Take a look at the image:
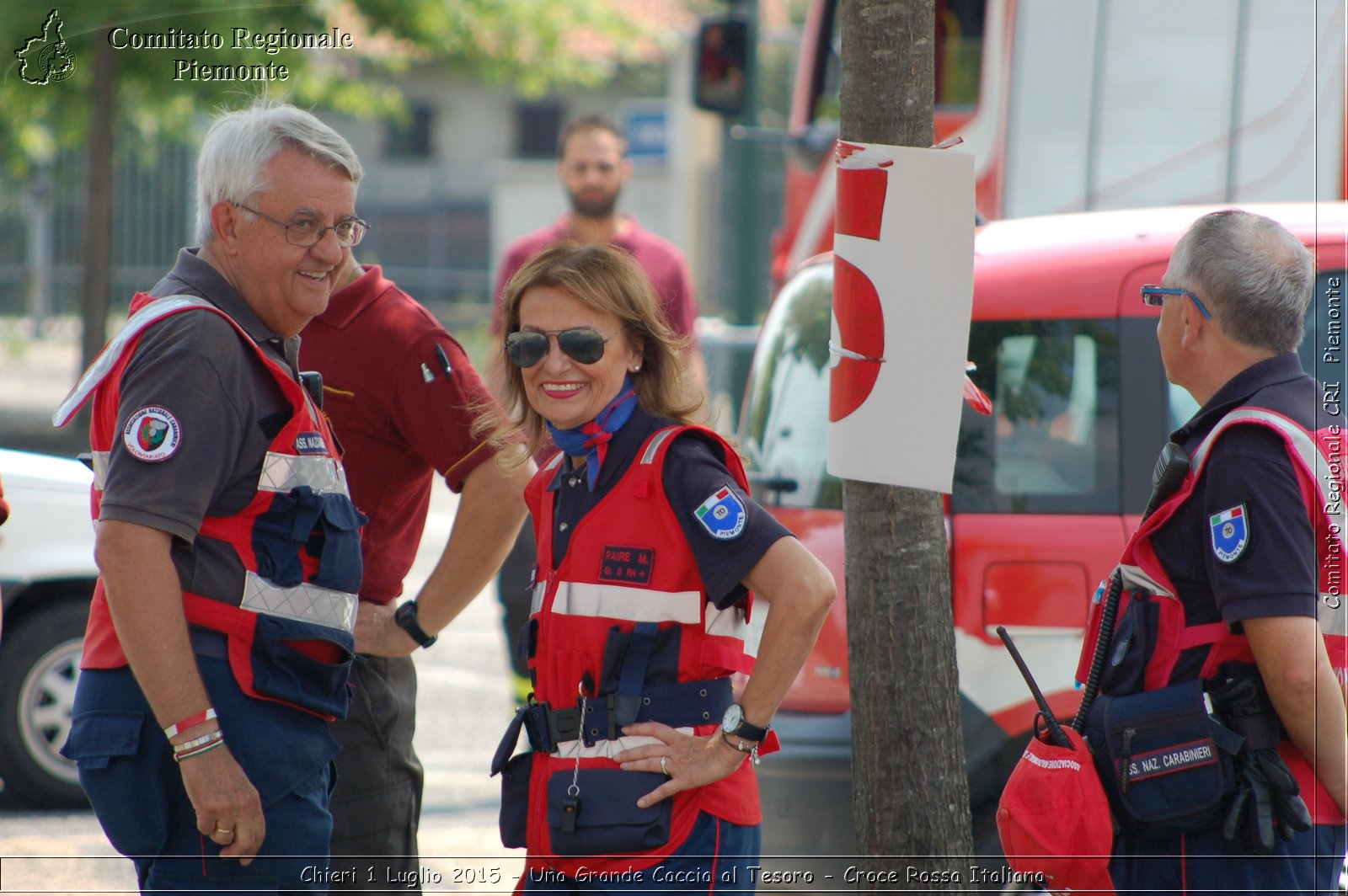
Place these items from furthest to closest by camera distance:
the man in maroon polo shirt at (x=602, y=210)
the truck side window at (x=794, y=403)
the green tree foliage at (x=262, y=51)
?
the green tree foliage at (x=262, y=51) → the man in maroon polo shirt at (x=602, y=210) → the truck side window at (x=794, y=403)

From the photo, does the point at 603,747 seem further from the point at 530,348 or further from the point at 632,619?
the point at 530,348

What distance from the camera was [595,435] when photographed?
9.09 feet

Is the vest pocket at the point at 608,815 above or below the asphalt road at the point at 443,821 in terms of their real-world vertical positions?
above

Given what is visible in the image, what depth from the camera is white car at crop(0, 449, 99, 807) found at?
18.4 ft

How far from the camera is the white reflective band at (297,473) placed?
267 centimetres

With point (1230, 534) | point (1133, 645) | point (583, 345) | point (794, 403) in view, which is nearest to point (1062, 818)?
point (1133, 645)

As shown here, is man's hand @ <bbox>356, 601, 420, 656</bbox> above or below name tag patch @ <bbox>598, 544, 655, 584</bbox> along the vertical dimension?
below

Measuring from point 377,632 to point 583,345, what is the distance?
3.39 feet

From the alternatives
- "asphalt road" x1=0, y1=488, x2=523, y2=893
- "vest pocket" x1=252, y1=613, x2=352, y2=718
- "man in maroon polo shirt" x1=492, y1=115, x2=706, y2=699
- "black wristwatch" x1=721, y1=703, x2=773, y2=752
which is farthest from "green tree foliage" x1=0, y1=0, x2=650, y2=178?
"black wristwatch" x1=721, y1=703, x2=773, y2=752

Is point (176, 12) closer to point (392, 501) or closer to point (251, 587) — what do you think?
point (392, 501)

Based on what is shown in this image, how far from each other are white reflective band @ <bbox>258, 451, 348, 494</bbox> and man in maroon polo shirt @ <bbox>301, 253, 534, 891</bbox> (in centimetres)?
56

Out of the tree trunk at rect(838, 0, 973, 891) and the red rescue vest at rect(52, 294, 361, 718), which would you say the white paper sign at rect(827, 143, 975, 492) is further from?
the red rescue vest at rect(52, 294, 361, 718)

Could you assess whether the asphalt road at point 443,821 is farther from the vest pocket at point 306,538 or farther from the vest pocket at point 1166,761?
the vest pocket at point 1166,761

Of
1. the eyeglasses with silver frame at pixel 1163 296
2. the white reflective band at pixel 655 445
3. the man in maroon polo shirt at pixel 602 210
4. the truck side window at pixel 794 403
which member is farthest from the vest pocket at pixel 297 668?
the man in maroon polo shirt at pixel 602 210
